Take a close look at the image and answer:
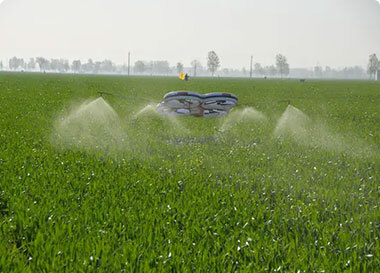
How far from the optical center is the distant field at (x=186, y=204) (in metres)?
3.74

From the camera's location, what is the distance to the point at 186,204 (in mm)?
5152

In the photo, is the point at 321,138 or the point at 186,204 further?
the point at 321,138

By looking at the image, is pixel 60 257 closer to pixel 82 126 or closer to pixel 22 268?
pixel 22 268

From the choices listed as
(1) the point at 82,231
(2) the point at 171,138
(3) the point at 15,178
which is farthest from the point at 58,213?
(2) the point at 171,138

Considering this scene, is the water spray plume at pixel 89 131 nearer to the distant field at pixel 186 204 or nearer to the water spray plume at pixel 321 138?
the distant field at pixel 186 204

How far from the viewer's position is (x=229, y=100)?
24.3 feet

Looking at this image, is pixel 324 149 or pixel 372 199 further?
pixel 324 149

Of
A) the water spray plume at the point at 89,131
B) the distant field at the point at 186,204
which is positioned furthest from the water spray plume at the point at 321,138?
the water spray plume at the point at 89,131

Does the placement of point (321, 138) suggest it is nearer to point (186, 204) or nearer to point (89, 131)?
point (89, 131)

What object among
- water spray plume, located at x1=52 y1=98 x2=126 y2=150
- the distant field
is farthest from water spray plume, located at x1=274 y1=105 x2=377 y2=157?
water spray plume, located at x1=52 y1=98 x2=126 y2=150

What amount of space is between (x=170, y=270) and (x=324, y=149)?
640 centimetres

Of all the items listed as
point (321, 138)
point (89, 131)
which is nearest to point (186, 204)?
point (89, 131)

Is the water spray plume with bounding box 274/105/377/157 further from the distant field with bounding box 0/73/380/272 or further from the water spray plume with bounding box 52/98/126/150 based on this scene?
the water spray plume with bounding box 52/98/126/150

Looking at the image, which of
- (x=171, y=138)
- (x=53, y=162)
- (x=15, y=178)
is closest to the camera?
(x=15, y=178)
